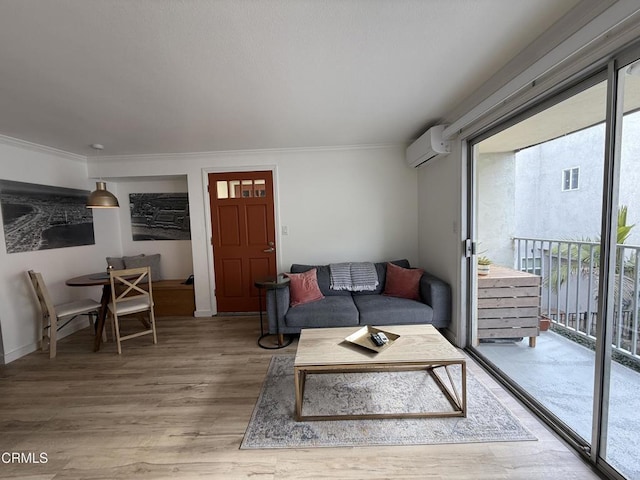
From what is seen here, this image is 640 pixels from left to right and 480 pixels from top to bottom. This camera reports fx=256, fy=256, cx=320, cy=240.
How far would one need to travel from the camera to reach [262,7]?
121 centimetres

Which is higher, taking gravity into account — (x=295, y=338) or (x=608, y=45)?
(x=608, y=45)

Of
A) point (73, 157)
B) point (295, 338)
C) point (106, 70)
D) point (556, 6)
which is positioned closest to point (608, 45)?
point (556, 6)

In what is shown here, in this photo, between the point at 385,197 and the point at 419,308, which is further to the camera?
the point at 385,197

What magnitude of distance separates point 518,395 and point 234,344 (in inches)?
103

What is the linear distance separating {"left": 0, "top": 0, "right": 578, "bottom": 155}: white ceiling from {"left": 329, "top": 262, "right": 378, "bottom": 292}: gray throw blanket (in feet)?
5.63

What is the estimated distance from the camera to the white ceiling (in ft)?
4.07

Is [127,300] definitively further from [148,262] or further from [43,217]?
[43,217]

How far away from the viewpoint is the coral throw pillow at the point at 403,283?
296 cm

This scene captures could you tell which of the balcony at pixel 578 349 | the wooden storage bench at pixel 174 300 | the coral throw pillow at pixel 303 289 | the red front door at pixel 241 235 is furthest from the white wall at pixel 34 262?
the balcony at pixel 578 349

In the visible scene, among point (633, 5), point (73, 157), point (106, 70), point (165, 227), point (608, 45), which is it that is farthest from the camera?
point (165, 227)

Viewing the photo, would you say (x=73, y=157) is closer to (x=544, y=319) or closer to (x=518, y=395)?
(x=518, y=395)

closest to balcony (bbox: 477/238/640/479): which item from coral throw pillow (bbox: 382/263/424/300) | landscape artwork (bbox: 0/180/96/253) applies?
coral throw pillow (bbox: 382/263/424/300)

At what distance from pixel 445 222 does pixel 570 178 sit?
1124 millimetres

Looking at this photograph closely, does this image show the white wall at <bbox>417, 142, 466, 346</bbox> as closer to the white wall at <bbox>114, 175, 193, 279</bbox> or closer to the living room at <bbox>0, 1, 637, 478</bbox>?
the living room at <bbox>0, 1, 637, 478</bbox>
